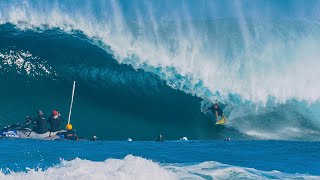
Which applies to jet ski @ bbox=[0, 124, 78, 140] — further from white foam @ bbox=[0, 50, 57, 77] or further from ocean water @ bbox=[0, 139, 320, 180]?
white foam @ bbox=[0, 50, 57, 77]

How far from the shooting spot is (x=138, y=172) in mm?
11273

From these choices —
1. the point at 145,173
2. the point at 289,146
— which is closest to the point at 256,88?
the point at 289,146

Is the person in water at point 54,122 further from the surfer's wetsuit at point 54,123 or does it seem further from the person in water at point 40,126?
the person in water at point 40,126

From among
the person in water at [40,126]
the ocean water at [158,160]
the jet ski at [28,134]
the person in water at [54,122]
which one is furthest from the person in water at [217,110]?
the person in water at [40,126]

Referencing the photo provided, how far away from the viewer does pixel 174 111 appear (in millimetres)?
26750

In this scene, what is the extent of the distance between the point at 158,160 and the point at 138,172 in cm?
318

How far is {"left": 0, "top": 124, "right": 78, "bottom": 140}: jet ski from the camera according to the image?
20250 millimetres

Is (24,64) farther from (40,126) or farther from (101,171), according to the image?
(101,171)

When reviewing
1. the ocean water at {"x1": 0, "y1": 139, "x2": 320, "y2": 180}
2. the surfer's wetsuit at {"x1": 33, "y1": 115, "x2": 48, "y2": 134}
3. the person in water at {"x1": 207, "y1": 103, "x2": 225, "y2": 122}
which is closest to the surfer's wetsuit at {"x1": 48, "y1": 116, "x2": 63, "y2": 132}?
the surfer's wetsuit at {"x1": 33, "y1": 115, "x2": 48, "y2": 134}

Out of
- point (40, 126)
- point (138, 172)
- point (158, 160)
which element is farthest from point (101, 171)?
point (40, 126)

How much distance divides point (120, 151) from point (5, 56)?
13.3 m

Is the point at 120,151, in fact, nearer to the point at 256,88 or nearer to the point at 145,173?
the point at 145,173

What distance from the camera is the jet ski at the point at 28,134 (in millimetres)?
20250

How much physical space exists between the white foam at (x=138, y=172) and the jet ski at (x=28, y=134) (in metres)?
7.99
